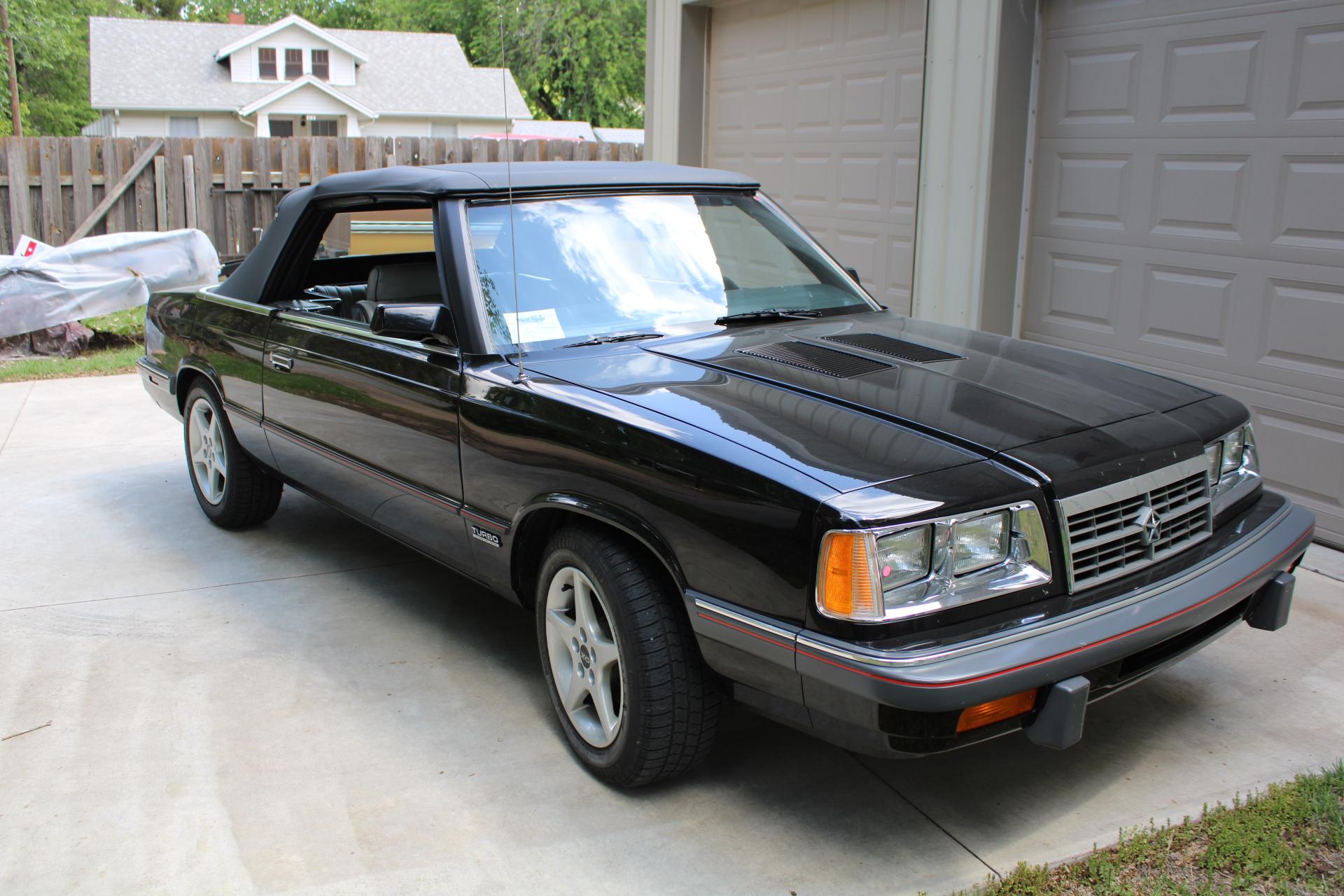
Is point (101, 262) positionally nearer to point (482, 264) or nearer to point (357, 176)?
point (357, 176)

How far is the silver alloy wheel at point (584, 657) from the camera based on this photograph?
10.7ft

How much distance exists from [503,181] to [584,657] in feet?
5.46

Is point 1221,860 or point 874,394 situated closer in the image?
point 1221,860

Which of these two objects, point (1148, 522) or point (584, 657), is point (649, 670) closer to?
point (584, 657)

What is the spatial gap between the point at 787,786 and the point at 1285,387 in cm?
→ 340

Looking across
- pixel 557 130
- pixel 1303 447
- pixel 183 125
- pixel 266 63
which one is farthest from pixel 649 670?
pixel 266 63

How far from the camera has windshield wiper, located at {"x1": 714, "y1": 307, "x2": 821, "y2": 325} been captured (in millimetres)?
3986

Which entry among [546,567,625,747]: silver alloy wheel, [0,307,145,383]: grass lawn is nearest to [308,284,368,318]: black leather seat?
[546,567,625,747]: silver alloy wheel

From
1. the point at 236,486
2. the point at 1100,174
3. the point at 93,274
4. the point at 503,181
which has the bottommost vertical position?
the point at 236,486

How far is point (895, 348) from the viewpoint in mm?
3740

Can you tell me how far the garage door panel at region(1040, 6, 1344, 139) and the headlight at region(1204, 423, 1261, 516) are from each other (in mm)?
2306

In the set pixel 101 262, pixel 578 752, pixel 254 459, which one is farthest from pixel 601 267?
pixel 101 262

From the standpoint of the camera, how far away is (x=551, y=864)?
117 inches

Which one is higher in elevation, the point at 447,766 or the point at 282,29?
the point at 282,29
